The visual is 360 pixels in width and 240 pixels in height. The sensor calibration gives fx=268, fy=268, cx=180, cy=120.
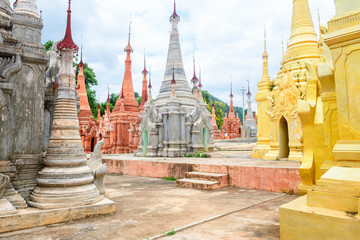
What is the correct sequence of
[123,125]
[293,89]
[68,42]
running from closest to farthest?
[68,42] → [293,89] → [123,125]

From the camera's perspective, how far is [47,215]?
405 cm

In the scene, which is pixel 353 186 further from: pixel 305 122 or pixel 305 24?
pixel 305 24

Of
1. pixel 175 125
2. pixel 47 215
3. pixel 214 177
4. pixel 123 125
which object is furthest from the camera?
pixel 123 125

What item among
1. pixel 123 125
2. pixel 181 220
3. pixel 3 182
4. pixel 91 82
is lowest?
pixel 181 220

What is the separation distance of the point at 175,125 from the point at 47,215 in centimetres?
924

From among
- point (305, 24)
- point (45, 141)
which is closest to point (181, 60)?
point (305, 24)

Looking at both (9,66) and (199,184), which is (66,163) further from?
(199,184)

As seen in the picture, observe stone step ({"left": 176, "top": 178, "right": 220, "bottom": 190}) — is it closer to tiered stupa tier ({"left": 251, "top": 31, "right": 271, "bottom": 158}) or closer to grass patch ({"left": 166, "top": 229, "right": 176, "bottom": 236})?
grass patch ({"left": 166, "top": 229, "right": 176, "bottom": 236})

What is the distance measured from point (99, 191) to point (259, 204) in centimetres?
306

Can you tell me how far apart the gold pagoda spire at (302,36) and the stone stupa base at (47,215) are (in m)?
9.06

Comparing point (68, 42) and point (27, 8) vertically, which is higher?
point (27, 8)

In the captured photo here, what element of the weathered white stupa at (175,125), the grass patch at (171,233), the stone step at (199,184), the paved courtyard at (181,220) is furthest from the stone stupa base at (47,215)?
the weathered white stupa at (175,125)

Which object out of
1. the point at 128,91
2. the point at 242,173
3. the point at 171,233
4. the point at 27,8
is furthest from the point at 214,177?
the point at 128,91

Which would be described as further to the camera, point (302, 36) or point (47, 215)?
point (302, 36)
